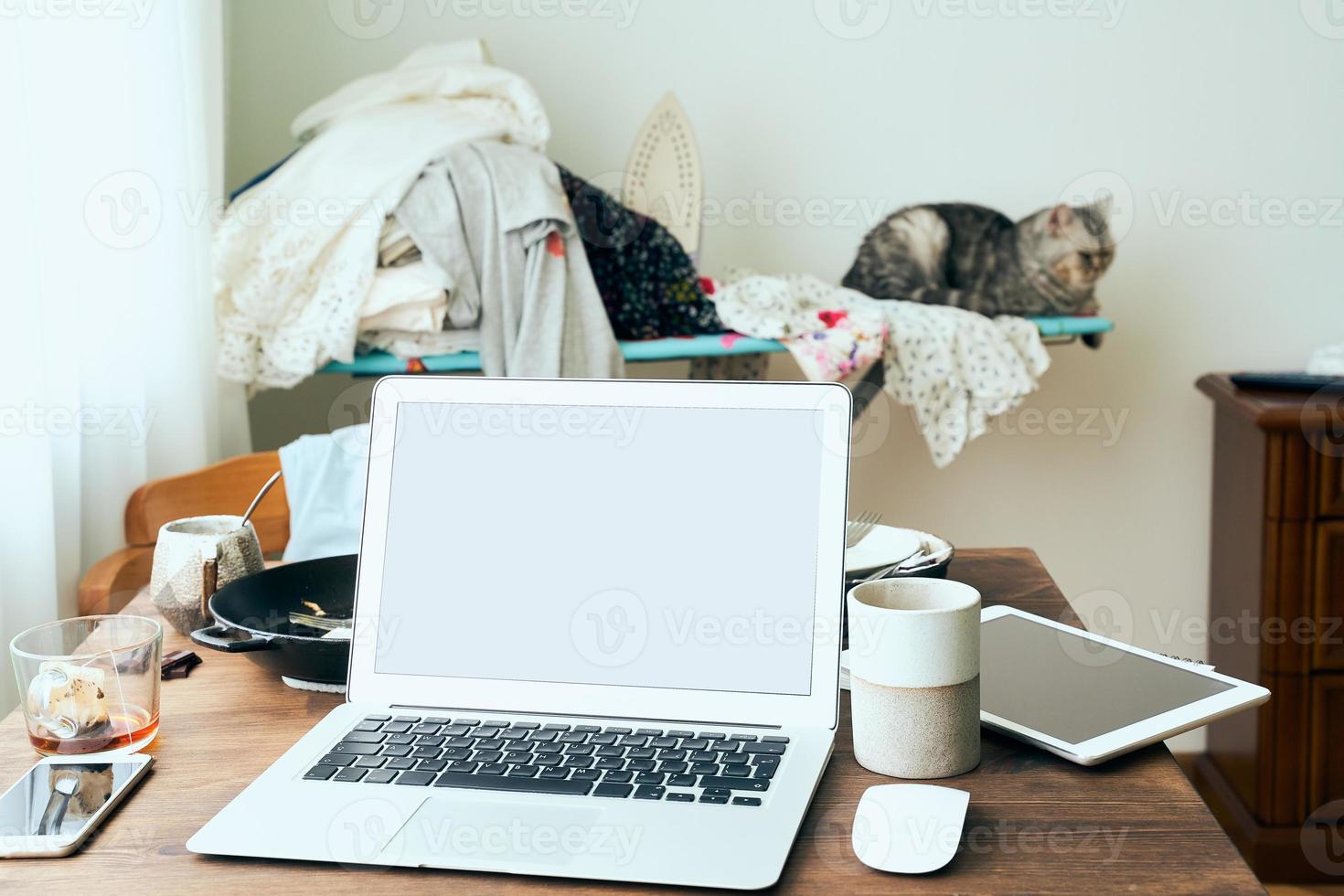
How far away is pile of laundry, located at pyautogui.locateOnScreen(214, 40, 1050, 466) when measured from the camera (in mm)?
1646

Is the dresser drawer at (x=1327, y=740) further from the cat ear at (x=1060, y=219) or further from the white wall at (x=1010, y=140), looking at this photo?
the cat ear at (x=1060, y=219)

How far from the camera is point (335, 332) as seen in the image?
5.32 ft

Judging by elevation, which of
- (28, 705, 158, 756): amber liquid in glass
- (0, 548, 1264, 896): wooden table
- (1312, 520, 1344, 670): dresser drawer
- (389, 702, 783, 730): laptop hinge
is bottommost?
(1312, 520, 1344, 670): dresser drawer

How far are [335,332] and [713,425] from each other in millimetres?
1047

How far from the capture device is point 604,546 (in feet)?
2.33

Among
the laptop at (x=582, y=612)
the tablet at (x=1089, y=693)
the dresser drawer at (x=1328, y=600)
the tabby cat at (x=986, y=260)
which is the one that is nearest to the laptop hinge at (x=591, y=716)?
the laptop at (x=582, y=612)

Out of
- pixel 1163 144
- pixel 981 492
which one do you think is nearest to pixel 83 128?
pixel 981 492

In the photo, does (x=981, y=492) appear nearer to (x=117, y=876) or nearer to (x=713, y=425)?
(x=713, y=425)

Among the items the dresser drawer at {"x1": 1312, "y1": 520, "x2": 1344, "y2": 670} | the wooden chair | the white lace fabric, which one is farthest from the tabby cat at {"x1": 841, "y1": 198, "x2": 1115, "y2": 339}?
the wooden chair

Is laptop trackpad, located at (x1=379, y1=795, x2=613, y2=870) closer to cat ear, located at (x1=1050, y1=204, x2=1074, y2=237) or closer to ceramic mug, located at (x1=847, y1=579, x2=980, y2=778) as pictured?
ceramic mug, located at (x1=847, y1=579, x2=980, y2=778)

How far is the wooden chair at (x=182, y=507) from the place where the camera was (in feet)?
4.72

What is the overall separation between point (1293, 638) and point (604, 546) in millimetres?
1559

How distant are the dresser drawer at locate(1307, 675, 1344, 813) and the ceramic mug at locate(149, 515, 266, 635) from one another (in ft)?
5.57

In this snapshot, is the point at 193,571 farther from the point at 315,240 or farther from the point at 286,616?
the point at 315,240
